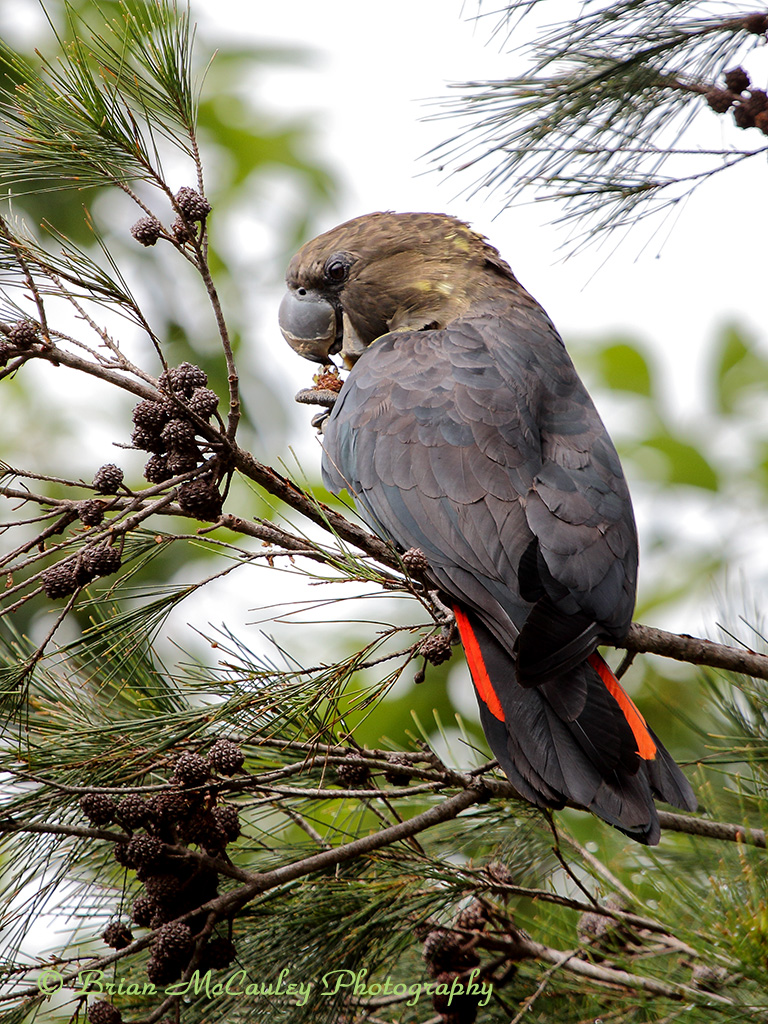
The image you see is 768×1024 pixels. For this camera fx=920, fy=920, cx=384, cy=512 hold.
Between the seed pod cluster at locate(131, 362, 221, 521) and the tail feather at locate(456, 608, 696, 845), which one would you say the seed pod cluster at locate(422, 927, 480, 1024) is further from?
the seed pod cluster at locate(131, 362, 221, 521)

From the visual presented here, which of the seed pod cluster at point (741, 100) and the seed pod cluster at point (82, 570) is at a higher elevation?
the seed pod cluster at point (741, 100)

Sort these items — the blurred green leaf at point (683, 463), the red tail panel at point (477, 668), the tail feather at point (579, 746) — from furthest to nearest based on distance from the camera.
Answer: the blurred green leaf at point (683, 463) < the red tail panel at point (477, 668) < the tail feather at point (579, 746)

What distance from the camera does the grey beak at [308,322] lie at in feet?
8.72

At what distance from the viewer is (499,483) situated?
180 cm

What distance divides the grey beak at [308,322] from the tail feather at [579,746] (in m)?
1.36

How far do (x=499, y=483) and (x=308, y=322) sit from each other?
1.09 meters

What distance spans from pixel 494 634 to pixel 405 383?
2.27ft

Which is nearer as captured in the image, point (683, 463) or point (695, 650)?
point (695, 650)

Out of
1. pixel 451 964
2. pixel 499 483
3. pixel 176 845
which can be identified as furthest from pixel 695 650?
pixel 176 845

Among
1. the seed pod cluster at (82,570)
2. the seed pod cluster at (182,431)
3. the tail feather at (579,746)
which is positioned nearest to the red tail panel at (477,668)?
the tail feather at (579,746)

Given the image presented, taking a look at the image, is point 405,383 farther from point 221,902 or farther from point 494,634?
point 221,902

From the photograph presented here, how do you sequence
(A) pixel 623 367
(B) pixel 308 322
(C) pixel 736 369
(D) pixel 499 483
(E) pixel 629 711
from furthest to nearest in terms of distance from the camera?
(A) pixel 623 367 → (C) pixel 736 369 → (B) pixel 308 322 → (D) pixel 499 483 → (E) pixel 629 711

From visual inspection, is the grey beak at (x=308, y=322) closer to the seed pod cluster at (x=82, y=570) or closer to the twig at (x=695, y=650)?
the twig at (x=695, y=650)

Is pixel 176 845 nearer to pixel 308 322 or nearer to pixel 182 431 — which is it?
pixel 182 431
